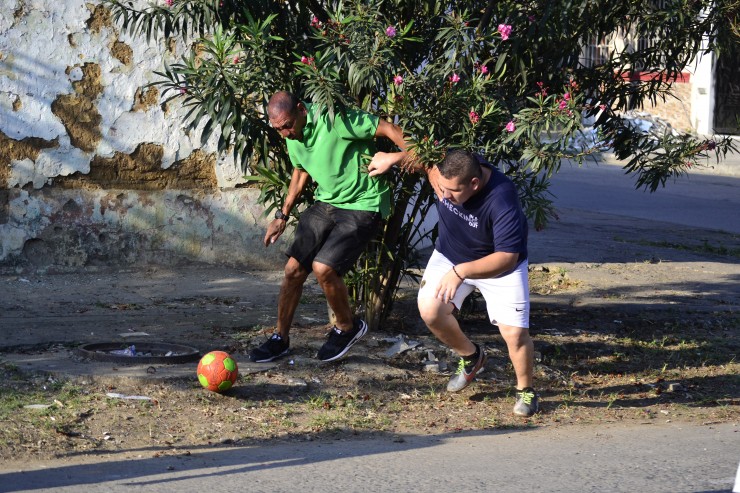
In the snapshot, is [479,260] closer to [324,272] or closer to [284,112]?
[324,272]

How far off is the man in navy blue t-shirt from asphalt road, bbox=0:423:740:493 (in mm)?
569

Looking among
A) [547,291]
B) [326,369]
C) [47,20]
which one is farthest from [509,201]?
[47,20]

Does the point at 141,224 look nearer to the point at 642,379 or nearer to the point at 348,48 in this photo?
the point at 348,48

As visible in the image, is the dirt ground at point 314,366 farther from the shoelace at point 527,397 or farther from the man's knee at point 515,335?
the man's knee at point 515,335

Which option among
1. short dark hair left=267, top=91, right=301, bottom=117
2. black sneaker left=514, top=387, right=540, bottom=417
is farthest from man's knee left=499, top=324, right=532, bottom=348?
short dark hair left=267, top=91, right=301, bottom=117

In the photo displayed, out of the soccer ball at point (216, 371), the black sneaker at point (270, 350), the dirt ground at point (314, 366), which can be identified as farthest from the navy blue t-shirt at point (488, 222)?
the soccer ball at point (216, 371)

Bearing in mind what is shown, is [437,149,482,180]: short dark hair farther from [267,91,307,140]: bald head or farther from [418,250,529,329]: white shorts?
[267,91,307,140]: bald head

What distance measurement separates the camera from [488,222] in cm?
566

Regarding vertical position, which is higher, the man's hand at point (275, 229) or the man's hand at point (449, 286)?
the man's hand at point (275, 229)

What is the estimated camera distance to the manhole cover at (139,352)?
20.4 ft

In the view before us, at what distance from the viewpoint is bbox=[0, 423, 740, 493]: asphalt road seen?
456 cm

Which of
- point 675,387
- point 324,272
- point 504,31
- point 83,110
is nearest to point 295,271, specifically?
point 324,272

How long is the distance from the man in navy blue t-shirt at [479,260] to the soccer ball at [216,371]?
1.13 metres

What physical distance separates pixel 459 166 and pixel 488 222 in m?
0.41
